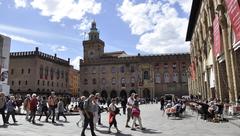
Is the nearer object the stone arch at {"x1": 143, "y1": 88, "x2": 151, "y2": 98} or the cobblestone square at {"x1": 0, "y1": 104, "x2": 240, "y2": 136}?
the cobblestone square at {"x1": 0, "y1": 104, "x2": 240, "y2": 136}

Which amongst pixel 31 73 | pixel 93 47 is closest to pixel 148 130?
pixel 31 73

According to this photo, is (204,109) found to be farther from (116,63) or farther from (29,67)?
(116,63)

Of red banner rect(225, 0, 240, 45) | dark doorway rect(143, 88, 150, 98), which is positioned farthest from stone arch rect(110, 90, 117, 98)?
red banner rect(225, 0, 240, 45)

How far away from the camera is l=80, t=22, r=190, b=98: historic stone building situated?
68312mm

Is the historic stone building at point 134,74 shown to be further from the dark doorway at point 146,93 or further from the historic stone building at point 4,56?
the historic stone building at point 4,56

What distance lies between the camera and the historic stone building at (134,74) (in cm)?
6831

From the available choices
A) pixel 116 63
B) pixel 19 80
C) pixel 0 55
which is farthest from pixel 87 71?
pixel 0 55

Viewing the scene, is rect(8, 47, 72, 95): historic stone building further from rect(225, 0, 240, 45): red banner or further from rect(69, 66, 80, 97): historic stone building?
rect(225, 0, 240, 45): red banner

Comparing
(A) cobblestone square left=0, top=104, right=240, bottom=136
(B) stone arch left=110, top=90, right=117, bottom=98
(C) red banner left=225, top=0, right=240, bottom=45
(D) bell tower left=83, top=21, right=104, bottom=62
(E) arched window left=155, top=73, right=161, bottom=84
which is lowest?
(A) cobblestone square left=0, top=104, right=240, bottom=136

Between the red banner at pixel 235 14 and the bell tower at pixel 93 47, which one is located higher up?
the bell tower at pixel 93 47

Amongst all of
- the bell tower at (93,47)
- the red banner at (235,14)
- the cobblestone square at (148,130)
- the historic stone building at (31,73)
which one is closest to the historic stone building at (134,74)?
the bell tower at (93,47)

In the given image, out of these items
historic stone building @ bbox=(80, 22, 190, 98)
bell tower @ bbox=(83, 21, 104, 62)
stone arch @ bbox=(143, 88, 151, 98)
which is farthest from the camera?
bell tower @ bbox=(83, 21, 104, 62)

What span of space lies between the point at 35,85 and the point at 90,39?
83.9ft

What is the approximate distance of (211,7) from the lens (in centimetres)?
2217
